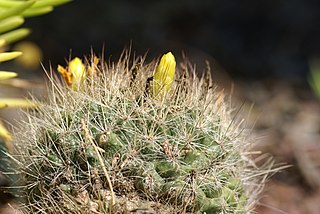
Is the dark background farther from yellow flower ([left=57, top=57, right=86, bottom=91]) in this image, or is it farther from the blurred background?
yellow flower ([left=57, top=57, right=86, bottom=91])

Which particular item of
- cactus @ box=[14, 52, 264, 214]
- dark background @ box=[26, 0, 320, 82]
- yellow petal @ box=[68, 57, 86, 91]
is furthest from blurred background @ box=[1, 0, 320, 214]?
cactus @ box=[14, 52, 264, 214]

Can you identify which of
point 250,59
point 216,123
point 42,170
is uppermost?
point 216,123

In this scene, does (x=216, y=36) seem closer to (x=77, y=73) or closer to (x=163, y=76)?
(x=77, y=73)

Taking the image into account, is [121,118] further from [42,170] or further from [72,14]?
[72,14]

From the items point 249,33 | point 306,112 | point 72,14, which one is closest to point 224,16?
point 249,33

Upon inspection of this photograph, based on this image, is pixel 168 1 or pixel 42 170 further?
pixel 168 1
